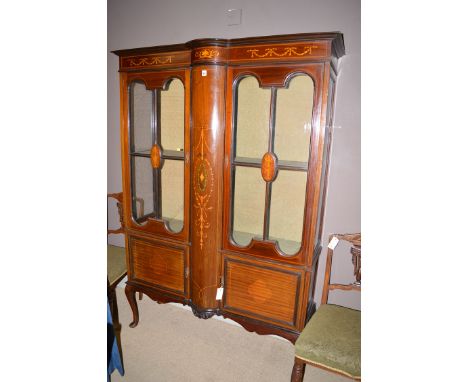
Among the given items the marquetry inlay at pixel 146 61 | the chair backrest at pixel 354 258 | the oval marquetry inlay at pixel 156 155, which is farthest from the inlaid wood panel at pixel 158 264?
the marquetry inlay at pixel 146 61

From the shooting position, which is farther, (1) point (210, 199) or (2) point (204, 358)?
(2) point (204, 358)

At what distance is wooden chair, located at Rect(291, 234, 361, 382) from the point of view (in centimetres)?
144

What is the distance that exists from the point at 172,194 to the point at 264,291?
0.96 meters

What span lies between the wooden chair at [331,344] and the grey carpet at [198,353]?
0.45 metres

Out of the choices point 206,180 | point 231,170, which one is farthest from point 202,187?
point 231,170

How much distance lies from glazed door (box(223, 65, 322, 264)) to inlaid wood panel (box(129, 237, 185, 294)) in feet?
1.35

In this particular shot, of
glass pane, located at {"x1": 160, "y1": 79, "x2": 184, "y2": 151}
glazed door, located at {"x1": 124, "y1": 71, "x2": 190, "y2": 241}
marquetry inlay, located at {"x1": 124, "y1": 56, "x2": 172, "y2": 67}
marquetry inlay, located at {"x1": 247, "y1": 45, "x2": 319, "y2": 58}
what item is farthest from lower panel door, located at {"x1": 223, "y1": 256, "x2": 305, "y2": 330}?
marquetry inlay, located at {"x1": 124, "y1": 56, "x2": 172, "y2": 67}

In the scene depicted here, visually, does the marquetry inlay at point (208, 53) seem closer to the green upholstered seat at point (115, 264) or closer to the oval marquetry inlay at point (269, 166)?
the oval marquetry inlay at point (269, 166)

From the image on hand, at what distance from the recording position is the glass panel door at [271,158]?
1654 mm

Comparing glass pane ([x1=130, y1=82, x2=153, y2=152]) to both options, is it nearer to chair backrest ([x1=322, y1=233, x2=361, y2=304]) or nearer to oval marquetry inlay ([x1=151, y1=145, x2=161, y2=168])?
oval marquetry inlay ([x1=151, y1=145, x2=161, y2=168])
